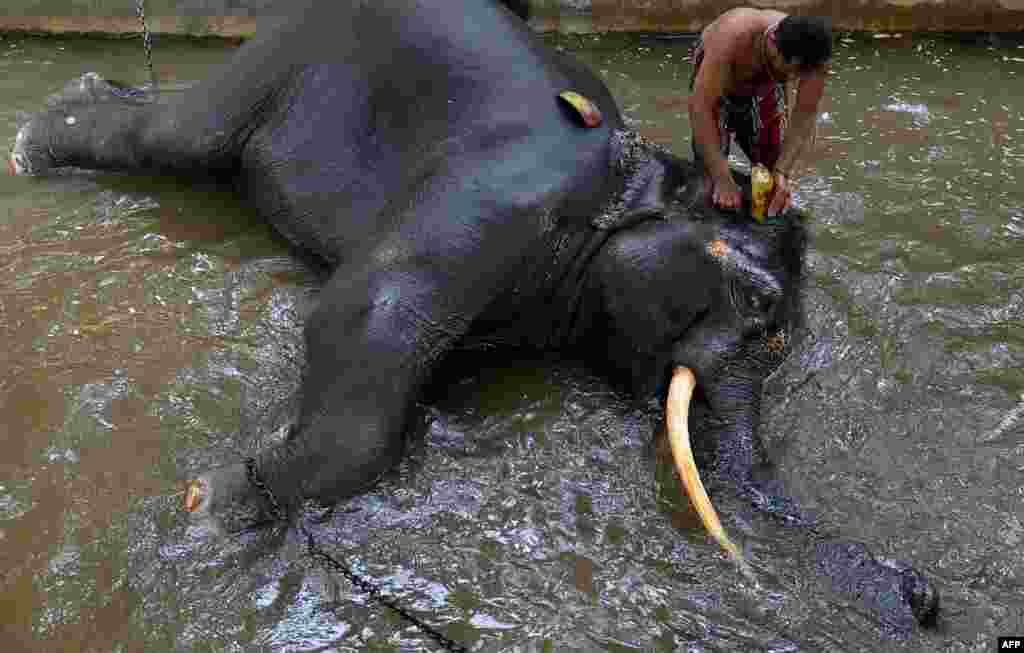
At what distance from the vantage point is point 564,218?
10.2ft

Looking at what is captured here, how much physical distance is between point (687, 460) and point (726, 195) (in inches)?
42.1

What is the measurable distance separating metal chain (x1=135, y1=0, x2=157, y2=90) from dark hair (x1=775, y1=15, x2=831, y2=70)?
400 centimetres

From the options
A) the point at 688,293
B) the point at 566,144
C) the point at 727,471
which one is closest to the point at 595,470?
the point at 727,471

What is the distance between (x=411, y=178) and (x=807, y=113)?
1.66 meters

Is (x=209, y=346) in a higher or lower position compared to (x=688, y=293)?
lower

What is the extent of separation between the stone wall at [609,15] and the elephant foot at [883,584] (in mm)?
5238

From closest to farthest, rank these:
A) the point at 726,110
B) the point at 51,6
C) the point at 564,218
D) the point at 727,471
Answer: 1. the point at 727,471
2. the point at 564,218
3. the point at 726,110
4. the point at 51,6

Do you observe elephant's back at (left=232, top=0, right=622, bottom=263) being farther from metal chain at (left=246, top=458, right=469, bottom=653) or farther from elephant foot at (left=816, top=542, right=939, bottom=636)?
elephant foot at (left=816, top=542, right=939, bottom=636)

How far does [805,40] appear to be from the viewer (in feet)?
11.5

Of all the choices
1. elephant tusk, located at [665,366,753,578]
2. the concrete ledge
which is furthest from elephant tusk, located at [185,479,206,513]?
the concrete ledge

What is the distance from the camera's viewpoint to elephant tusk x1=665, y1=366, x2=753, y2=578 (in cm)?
248

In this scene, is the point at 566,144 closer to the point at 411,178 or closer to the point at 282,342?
the point at 411,178

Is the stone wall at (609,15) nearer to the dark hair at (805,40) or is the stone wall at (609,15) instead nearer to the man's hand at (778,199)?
the dark hair at (805,40)

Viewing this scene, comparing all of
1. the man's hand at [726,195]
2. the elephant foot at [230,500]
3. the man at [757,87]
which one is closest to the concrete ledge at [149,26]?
the man at [757,87]
